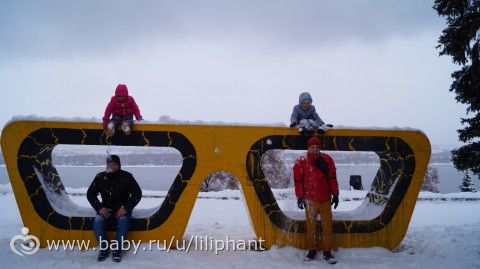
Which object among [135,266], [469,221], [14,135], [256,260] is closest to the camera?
[135,266]

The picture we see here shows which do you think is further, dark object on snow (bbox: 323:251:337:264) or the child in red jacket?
the child in red jacket

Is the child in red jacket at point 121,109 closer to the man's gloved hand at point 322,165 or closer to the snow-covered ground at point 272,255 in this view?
the snow-covered ground at point 272,255

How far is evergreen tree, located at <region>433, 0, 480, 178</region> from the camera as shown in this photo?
5657mm

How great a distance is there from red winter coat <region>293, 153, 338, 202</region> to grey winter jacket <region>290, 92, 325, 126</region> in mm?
771

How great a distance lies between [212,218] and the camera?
8078 mm

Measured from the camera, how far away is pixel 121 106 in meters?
5.55

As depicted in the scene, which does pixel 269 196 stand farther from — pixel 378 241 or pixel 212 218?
pixel 212 218

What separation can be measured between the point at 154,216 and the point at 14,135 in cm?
259

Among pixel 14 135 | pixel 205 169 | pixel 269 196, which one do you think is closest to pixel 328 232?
pixel 269 196

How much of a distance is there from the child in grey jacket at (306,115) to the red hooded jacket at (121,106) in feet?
8.78

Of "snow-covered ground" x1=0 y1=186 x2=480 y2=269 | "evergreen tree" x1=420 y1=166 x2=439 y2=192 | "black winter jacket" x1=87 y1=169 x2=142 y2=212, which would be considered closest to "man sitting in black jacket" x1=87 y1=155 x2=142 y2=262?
"black winter jacket" x1=87 y1=169 x2=142 y2=212

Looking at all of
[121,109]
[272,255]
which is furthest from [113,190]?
[272,255]

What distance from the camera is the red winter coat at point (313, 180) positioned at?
5.08 m

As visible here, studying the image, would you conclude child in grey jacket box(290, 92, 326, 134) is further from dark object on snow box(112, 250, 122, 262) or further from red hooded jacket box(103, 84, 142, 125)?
dark object on snow box(112, 250, 122, 262)
